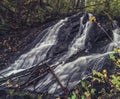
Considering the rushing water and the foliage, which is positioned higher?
the rushing water

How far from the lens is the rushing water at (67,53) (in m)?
7.28

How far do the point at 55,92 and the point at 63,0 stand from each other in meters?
5.24

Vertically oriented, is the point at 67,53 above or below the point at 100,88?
above

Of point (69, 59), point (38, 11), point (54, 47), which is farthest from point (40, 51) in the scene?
point (38, 11)

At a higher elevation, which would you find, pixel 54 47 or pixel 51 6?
pixel 51 6

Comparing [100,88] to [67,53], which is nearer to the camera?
[100,88]

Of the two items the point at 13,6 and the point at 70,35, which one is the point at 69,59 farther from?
the point at 13,6

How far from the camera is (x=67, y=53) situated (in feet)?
28.2

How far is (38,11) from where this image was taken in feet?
37.1

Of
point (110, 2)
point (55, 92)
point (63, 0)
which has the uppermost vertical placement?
point (63, 0)

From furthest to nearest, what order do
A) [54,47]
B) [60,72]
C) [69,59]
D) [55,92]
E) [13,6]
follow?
[13,6] < [54,47] < [69,59] < [60,72] < [55,92]

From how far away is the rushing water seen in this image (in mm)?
7277

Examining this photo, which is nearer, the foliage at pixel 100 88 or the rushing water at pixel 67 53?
the foliage at pixel 100 88

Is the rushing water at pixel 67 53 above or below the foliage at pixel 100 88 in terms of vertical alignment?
above
